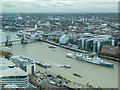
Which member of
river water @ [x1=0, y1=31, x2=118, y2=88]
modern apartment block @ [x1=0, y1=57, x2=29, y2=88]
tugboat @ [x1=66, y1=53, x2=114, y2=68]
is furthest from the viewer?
tugboat @ [x1=66, y1=53, x2=114, y2=68]

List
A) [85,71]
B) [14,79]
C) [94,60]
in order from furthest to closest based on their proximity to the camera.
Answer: [94,60] < [85,71] < [14,79]

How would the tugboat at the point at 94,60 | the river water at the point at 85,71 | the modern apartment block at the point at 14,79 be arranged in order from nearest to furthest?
the modern apartment block at the point at 14,79, the river water at the point at 85,71, the tugboat at the point at 94,60

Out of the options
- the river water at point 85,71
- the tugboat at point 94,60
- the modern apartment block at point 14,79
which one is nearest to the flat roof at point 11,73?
the modern apartment block at point 14,79

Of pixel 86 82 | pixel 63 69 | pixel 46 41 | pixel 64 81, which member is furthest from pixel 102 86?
pixel 46 41

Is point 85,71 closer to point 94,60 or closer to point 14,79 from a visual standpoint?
point 94,60

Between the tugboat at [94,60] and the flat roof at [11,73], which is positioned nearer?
the flat roof at [11,73]

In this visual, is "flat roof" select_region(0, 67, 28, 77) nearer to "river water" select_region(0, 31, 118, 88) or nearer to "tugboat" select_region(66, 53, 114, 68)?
"river water" select_region(0, 31, 118, 88)

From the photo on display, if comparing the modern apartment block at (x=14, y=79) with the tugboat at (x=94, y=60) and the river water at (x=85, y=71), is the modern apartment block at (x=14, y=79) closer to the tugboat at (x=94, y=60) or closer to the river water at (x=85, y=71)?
the river water at (x=85, y=71)

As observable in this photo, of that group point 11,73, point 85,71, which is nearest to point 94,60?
point 85,71

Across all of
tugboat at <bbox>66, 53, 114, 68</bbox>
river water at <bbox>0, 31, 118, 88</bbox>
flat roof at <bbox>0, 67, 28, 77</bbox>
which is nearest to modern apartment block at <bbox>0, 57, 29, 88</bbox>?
flat roof at <bbox>0, 67, 28, 77</bbox>

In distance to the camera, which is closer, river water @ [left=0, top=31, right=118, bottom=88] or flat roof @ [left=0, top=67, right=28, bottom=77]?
flat roof @ [left=0, top=67, right=28, bottom=77]

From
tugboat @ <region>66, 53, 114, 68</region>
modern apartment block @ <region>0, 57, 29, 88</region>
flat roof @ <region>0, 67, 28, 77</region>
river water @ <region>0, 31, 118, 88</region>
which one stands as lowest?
river water @ <region>0, 31, 118, 88</region>
